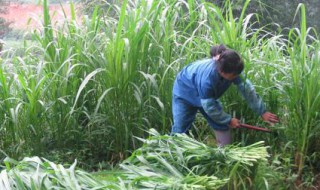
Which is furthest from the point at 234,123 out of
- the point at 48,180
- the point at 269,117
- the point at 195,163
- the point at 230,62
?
the point at 48,180

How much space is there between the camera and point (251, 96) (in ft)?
12.4

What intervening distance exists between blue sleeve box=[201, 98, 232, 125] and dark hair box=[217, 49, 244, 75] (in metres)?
0.25

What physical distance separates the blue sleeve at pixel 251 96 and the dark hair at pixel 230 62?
0.21 meters

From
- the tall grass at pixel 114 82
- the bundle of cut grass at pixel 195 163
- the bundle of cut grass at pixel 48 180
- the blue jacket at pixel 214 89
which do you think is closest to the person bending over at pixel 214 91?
the blue jacket at pixel 214 89

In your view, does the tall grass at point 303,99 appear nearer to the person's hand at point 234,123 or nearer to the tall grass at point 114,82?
the tall grass at point 114,82

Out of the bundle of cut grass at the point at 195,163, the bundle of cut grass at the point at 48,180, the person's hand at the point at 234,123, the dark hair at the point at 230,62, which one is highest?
the dark hair at the point at 230,62

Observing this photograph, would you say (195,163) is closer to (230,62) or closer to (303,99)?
(230,62)

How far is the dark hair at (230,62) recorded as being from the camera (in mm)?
3543

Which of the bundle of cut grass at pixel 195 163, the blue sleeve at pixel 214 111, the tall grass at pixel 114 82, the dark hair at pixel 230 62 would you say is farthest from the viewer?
the tall grass at pixel 114 82

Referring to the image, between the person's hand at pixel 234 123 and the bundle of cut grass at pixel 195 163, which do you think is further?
the person's hand at pixel 234 123

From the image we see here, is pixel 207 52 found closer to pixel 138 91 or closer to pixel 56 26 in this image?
pixel 138 91

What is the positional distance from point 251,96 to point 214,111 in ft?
0.98

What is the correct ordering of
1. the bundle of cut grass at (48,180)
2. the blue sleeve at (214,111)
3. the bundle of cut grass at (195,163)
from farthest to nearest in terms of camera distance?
the blue sleeve at (214,111), the bundle of cut grass at (195,163), the bundle of cut grass at (48,180)

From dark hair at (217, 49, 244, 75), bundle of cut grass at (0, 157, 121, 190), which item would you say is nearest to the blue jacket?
dark hair at (217, 49, 244, 75)
